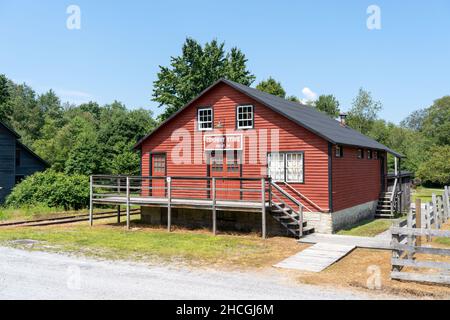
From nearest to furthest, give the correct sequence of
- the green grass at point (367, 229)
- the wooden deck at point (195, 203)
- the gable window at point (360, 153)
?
the wooden deck at point (195, 203) < the green grass at point (367, 229) < the gable window at point (360, 153)

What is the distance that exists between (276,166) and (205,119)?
4.66m

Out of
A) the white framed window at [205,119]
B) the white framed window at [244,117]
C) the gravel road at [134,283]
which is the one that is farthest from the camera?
the white framed window at [205,119]

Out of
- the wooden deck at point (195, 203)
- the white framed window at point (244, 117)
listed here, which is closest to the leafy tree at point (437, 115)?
the white framed window at point (244, 117)

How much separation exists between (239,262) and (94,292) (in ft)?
15.4

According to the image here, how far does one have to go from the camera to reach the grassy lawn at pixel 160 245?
12.7m

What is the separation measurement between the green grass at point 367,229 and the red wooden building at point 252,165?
17.1 inches

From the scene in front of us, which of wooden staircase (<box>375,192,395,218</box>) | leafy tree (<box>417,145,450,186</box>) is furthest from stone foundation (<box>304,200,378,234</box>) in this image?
leafy tree (<box>417,145,450,186</box>)

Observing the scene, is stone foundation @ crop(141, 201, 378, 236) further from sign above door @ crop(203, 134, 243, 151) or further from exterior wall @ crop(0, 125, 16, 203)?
exterior wall @ crop(0, 125, 16, 203)

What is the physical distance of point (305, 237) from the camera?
16.4 m

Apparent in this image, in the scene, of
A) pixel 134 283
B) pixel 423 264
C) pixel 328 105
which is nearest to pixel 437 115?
pixel 328 105

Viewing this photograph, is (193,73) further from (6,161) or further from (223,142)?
(223,142)

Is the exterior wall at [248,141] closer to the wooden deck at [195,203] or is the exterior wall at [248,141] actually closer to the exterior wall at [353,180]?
the exterior wall at [353,180]
